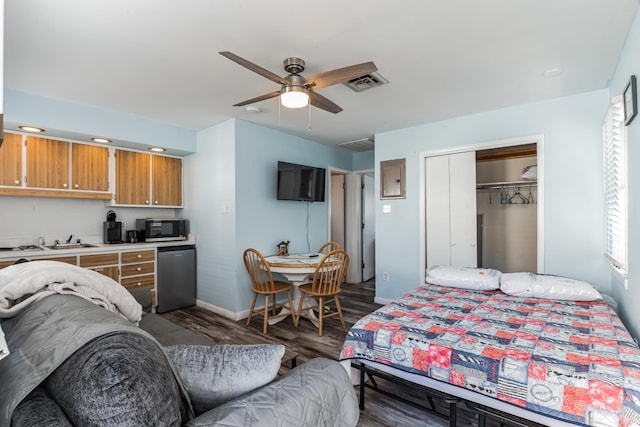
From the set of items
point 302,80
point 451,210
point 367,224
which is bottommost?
point 367,224

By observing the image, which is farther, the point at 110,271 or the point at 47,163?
the point at 110,271

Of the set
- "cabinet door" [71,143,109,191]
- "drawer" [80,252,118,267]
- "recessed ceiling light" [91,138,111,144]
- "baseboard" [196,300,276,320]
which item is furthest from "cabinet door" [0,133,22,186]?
"baseboard" [196,300,276,320]

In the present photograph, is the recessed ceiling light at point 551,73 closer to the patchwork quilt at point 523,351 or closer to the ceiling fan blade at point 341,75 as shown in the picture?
the ceiling fan blade at point 341,75

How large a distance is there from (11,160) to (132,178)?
114cm

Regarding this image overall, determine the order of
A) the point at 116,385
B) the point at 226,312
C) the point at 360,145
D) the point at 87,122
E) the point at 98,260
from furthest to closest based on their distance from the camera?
the point at 360,145 → the point at 226,312 → the point at 98,260 → the point at 87,122 → the point at 116,385

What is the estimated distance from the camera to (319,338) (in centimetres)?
324

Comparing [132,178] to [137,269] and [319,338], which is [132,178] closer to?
[137,269]

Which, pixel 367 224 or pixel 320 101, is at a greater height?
pixel 320 101

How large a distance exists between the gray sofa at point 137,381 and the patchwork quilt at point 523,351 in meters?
0.71

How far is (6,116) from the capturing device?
2902mm

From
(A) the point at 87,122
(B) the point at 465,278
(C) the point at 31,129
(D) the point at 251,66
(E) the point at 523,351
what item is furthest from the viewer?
(A) the point at 87,122

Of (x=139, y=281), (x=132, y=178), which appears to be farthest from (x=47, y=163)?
(x=139, y=281)

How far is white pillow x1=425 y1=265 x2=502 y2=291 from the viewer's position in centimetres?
279

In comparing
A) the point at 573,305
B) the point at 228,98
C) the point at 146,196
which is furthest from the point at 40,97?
the point at 573,305
